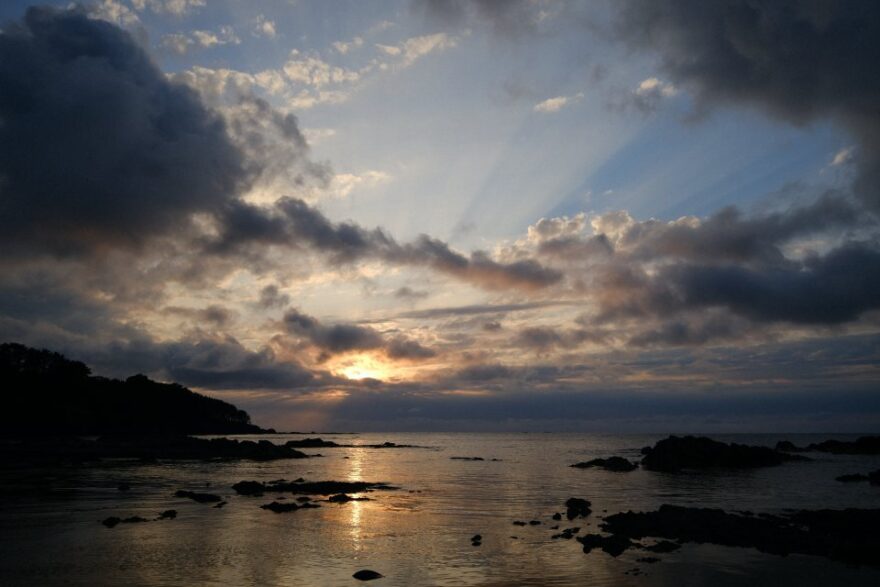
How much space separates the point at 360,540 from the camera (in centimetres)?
3591

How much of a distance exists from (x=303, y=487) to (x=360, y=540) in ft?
94.6

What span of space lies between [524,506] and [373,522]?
1585cm

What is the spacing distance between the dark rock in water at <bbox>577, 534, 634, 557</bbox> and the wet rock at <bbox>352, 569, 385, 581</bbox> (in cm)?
1213

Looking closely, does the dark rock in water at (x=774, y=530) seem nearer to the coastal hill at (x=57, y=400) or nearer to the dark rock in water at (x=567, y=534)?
the dark rock in water at (x=567, y=534)

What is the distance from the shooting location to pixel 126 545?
107 ft

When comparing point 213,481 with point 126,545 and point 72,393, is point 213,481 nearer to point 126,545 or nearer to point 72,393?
point 126,545

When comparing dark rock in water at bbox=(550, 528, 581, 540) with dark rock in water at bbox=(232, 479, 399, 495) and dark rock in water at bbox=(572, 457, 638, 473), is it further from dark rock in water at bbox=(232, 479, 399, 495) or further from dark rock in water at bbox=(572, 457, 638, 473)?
dark rock in water at bbox=(572, 457, 638, 473)

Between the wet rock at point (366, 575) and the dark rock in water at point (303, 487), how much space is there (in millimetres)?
33384

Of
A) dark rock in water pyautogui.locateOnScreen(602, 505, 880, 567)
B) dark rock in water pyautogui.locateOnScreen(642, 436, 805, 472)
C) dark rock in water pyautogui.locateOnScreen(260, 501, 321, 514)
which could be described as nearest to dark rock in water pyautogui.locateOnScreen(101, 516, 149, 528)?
dark rock in water pyautogui.locateOnScreen(260, 501, 321, 514)

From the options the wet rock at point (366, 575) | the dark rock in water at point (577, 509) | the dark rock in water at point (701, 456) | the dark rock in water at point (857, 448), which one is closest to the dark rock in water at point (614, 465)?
the dark rock in water at point (701, 456)

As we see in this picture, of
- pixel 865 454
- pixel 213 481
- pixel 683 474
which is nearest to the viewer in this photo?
pixel 213 481

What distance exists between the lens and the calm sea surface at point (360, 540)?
27.3 m

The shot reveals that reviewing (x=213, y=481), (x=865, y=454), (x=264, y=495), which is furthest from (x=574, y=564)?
(x=865, y=454)

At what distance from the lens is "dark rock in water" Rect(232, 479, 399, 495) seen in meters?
58.5
